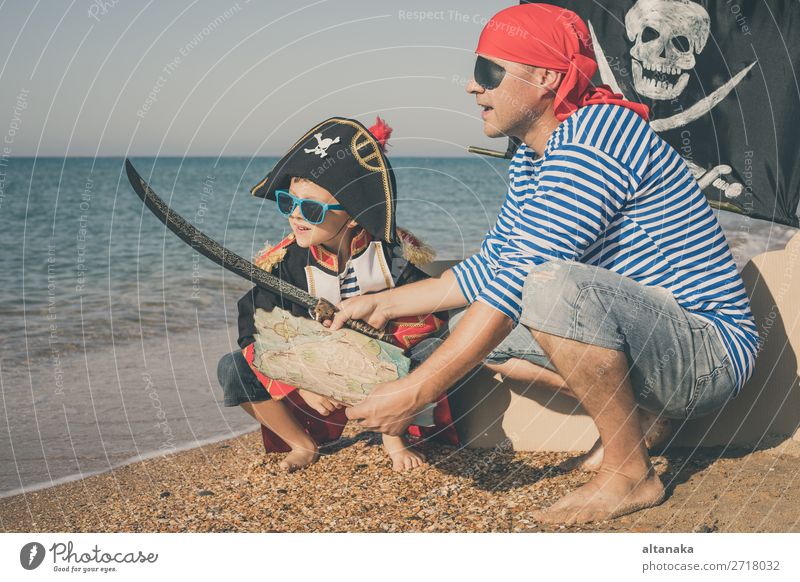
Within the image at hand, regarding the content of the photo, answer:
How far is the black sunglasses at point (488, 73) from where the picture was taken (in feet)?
9.27

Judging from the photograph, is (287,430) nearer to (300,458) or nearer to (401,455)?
(300,458)

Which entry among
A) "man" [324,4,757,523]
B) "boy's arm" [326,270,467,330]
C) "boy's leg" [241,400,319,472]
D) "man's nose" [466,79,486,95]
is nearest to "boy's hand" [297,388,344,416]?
"boy's leg" [241,400,319,472]

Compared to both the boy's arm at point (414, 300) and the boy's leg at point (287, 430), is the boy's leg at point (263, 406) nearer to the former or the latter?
the boy's leg at point (287, 430)

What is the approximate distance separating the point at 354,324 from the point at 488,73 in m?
1.04

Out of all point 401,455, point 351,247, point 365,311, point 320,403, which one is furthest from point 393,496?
point 351,247

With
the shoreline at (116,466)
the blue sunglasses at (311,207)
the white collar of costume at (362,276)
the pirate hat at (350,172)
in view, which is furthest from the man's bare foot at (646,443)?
the shoreline at (116,466)

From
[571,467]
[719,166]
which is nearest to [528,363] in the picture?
[571,467]

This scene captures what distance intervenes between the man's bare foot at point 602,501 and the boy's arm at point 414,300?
0.90m

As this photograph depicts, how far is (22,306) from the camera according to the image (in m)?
6.57

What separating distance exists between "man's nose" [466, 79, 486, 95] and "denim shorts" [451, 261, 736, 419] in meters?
0.72

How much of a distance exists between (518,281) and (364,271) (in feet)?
2.89

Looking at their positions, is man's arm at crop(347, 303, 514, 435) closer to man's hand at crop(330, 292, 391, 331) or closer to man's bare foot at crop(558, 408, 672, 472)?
man's hand at crop(330, 292, 391, 331)
